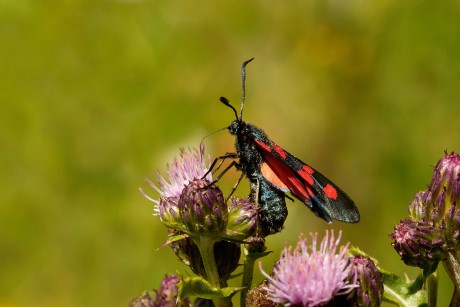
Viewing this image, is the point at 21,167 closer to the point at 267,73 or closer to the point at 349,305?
the point at 267,73

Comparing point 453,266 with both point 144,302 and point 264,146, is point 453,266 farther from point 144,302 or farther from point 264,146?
point 144,302

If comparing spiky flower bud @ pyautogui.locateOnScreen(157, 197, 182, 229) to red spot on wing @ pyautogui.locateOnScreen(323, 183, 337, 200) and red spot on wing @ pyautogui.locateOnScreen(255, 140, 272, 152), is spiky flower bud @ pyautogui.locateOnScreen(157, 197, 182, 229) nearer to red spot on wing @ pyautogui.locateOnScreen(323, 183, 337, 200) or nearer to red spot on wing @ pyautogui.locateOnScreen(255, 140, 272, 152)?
red spot on wing @ pyautogui.locateOnScreen(255, 140, 272, 152)

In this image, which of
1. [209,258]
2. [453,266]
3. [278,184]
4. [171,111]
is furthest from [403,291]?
[171,111]

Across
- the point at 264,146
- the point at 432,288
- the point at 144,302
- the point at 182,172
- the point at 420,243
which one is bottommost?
the point at 432,288

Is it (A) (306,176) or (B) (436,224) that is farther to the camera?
(A) (306,176)

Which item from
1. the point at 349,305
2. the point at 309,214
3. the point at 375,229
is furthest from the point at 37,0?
the point at 349,305

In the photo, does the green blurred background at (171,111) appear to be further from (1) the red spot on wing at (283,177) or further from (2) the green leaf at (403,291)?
(2) the green leaf at (403,291)

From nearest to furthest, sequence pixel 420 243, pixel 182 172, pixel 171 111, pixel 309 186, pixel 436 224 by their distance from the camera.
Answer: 1. pixel 420 243
2. pixel 436 224
3. pixel 309 186
4. pixel 182 172
5. pixel 171 111
